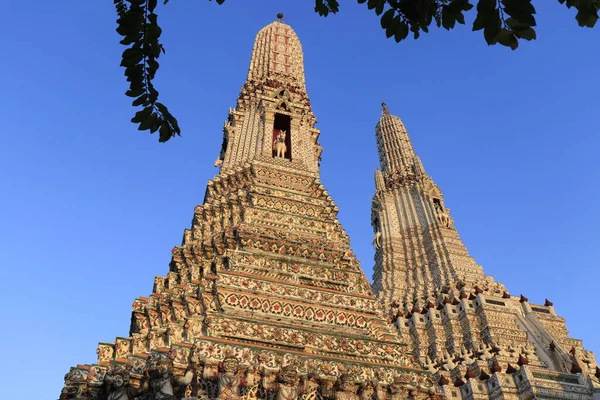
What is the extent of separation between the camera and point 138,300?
34.9 feet

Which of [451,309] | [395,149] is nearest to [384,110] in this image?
[395,149]

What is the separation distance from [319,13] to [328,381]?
5.33 m

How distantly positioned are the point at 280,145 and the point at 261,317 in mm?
7432

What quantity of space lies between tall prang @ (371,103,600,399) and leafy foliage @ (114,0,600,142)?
1607 centimetres

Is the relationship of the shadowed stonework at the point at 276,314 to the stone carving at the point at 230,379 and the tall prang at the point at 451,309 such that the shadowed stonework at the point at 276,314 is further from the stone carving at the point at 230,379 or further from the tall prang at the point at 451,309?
the tall prang at the point at 451,309

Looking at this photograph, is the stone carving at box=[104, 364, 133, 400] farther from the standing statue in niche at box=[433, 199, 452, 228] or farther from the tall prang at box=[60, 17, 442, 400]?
the standing statue in niche at box=[433, 199, 452, 228]

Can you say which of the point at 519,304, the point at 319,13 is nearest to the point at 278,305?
the point at 319,13

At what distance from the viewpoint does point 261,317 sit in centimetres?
822

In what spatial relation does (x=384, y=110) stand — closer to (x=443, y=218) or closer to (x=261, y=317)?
(x=443, y=218)

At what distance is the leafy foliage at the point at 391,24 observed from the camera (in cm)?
269

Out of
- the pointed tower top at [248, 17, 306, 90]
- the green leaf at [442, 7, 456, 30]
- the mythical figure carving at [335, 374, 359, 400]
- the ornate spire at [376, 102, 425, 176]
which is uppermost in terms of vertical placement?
the ornate spire at [376, 102, 425, 176]

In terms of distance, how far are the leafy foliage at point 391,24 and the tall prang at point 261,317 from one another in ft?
14.4

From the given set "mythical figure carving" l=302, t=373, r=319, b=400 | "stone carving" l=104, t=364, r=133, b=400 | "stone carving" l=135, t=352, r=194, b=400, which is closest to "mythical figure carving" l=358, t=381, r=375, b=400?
"mythical figure carving" l=302, t=373, r=319, b=400

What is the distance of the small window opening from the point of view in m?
14.8
